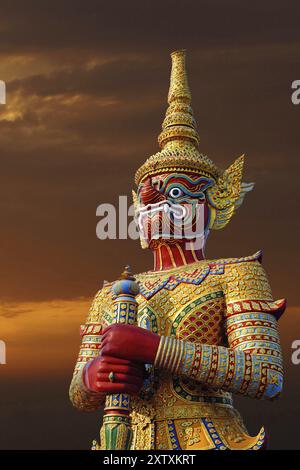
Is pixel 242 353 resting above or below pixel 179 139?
below

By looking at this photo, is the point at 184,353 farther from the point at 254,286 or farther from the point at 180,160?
the point at 180,160

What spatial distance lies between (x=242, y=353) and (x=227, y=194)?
2481 millimetres

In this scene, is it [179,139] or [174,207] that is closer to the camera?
[174,207]

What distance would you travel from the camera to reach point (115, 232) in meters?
9.84

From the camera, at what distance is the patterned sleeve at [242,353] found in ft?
25.5

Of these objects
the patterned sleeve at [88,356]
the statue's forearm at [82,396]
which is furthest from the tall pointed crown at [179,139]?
the statue's forearm at [82,396]

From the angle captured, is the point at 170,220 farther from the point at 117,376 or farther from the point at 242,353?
the point at 117,376

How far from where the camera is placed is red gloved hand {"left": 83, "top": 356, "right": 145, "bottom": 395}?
767 centimetres

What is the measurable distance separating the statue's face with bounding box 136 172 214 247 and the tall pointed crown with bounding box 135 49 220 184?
126 mm

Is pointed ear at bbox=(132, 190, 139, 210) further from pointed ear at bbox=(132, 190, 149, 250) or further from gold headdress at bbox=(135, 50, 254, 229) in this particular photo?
gold headdress at bbox=(135, 50, 254, 229)

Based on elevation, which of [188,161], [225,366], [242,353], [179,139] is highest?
[179,139]

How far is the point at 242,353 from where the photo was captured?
7.91m

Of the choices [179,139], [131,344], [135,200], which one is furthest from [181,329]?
[179,139]

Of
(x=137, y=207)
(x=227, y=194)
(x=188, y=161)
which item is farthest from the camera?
(x=137, y=207)
